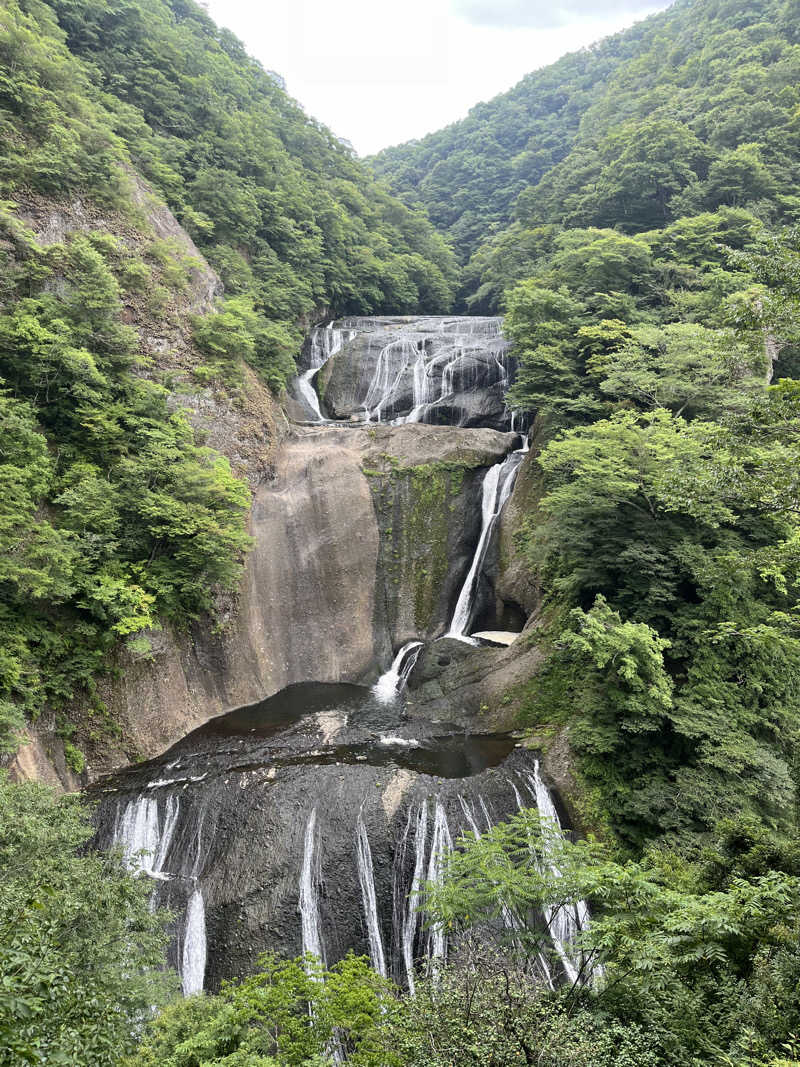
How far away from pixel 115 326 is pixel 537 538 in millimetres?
13175

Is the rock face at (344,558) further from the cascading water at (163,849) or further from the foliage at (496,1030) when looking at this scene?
the foliage at (496,1030)

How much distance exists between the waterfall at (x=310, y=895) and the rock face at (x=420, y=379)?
1794cm

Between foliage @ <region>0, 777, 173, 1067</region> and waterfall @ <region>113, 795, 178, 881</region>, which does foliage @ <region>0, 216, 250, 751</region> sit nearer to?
waterfall @ <region>113, 795, 178, 881</region>

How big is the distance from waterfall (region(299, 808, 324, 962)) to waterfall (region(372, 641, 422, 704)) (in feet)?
20.4

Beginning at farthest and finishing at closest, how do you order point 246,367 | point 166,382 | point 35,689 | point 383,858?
1. point 246,367
2. point 166,382
3. point 35,689
4. point 383,858

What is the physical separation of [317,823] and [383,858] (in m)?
1.43

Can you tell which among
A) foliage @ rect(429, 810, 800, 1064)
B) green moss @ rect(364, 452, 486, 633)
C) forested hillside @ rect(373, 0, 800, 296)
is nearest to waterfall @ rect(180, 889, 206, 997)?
foliage @ rect(429, 810, 800, 1064)

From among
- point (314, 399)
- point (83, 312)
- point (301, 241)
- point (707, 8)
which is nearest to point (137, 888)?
point (83, 312)

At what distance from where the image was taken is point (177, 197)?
69.9ft

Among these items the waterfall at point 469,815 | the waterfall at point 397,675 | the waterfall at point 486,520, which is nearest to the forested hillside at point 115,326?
the waterfall at point 397,675

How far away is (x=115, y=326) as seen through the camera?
14.0 meters

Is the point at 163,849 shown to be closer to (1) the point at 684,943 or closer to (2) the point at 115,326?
(1) the point at 684,943

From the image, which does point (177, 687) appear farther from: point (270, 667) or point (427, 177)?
point (427, 177)

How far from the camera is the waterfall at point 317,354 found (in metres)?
25.7
